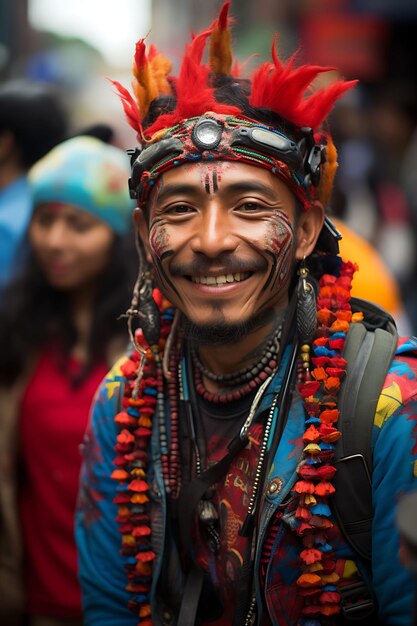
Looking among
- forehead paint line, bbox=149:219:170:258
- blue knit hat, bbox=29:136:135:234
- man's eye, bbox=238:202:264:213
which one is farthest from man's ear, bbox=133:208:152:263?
blue knit hat, bbox=29:136:135:234

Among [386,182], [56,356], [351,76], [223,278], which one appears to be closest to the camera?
[223,278]

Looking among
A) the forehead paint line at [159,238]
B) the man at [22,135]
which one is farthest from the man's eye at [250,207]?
the man at [22,135]

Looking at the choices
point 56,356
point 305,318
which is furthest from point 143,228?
point 56,356

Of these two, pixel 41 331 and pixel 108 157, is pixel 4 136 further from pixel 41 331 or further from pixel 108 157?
pixel 41 331

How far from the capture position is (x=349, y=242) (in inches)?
178

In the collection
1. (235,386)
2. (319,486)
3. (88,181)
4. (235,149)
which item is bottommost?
(319,486)

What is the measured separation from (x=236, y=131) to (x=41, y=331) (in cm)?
202

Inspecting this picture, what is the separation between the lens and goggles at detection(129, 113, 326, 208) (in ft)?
8.41

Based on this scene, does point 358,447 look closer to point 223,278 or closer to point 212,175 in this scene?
point 223,278

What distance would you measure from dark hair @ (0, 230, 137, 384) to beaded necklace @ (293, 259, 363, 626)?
1753mm

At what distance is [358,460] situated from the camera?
8.11 feet

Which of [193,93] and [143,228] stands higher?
[193,93]

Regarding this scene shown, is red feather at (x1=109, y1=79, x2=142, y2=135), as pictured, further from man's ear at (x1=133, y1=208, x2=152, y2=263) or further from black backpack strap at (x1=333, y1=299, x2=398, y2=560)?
black backpack strap at (x1=333, y1=299, x2=398, y2=560)

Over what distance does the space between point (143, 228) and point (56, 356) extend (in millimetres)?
1493
